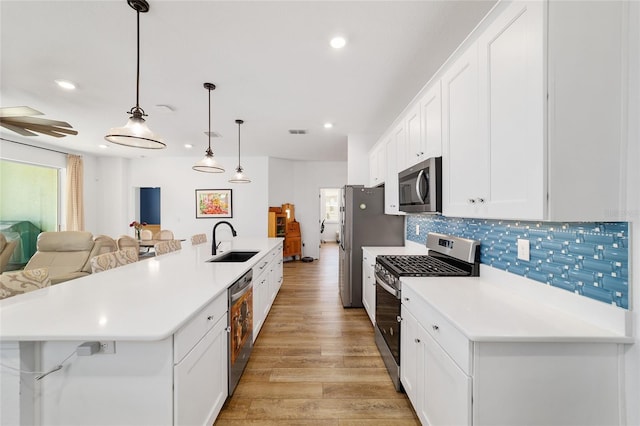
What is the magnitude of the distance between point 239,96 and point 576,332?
136 inches

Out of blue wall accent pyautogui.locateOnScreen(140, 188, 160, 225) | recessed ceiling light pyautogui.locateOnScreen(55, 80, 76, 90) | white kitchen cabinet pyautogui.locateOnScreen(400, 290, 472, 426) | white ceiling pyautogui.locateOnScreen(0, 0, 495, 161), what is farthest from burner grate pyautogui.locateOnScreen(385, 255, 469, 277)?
blue wall accent pyautogui.locateOnScreen(140, 188, 160, 225)

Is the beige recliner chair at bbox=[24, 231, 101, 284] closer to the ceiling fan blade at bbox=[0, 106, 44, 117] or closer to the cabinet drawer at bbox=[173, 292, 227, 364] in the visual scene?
the ceiling fan blade at bbox=[0, 106, 44, 117]

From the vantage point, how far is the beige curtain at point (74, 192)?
5.94 m

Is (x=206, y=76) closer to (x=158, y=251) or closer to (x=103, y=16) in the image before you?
(x=103, y=16)

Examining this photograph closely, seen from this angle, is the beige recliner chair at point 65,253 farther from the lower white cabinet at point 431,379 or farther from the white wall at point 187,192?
the lower white cabinet at point 431,379

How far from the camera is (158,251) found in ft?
9.99

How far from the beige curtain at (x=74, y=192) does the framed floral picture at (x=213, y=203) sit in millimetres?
2559

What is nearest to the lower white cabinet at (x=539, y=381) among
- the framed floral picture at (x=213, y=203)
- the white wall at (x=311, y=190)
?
the white wall at (x=311, y=190)

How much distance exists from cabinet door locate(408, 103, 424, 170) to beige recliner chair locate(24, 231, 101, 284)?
433 cm

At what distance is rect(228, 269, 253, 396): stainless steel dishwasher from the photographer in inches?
71.3

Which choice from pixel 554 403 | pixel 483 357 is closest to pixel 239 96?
pixel 483 357

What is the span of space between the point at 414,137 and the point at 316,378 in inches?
86.2

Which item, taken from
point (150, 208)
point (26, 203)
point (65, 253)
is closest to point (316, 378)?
point (65, 253)

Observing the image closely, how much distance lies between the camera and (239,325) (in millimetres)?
1979
